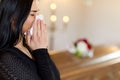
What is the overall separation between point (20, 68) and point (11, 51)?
8cm

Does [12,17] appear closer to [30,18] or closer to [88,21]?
[30,18]

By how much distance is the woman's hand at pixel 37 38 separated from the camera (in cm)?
121

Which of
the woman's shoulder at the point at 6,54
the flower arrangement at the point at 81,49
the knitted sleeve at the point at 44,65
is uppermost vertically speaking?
the woman's shoulder at the point at 6,54

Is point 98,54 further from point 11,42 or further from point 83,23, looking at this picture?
point 11,42

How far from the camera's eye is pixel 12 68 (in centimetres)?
102

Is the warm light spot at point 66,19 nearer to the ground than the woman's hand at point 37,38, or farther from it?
nearer to the ground

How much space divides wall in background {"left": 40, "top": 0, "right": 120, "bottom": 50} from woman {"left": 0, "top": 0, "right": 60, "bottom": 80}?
3.33 metres

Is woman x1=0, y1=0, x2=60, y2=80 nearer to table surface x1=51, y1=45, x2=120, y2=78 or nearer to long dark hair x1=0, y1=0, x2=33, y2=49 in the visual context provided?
long dark hair x1=0, y1=0, x2=33, y2=49

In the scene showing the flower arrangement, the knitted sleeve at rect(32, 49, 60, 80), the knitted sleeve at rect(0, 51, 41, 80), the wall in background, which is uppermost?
the knitted sleeve at rect(0, 51, 41, 80)

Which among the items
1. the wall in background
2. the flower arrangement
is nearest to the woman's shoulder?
the flower arrangement

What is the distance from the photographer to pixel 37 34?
48.3 inches

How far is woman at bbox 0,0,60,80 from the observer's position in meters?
1.02

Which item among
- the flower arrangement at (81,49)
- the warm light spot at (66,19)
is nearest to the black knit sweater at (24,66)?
the flower arrangement at (81,49)

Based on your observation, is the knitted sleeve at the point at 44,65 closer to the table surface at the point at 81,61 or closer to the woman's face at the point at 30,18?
the woman's face at the point at 30,18
